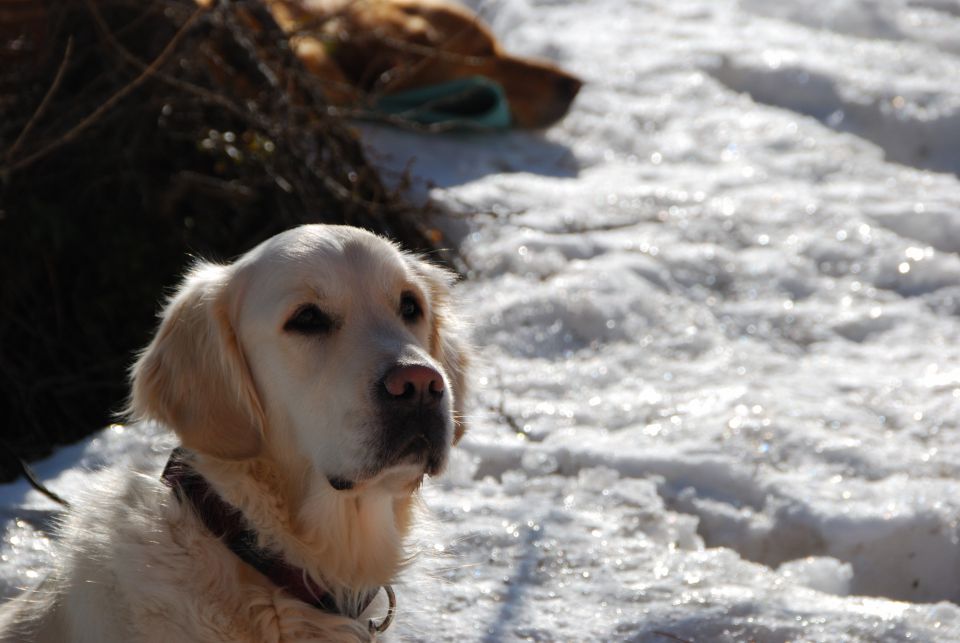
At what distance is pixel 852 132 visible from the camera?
24.3ft

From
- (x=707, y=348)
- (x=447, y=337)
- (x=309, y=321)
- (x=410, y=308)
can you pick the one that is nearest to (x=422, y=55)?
(x=707, y=348)

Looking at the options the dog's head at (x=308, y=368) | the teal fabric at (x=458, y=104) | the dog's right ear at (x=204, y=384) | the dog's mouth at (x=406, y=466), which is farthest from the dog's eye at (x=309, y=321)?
the teal fabric at (x=458, y=104)

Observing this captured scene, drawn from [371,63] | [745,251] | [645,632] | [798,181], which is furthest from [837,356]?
[371,63]

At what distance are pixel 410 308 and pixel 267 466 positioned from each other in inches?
21.0

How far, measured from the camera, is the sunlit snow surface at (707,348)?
140 inches

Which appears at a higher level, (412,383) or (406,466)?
(412,383)

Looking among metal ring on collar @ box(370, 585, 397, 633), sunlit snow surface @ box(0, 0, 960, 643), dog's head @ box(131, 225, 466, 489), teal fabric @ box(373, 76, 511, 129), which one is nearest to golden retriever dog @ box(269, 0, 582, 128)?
teal fabric @ box(373, 76, 511, 129)

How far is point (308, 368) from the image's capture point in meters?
2.68

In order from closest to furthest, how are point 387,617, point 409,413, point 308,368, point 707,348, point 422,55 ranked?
point 409,413 → point 308,368 → point 387,617 → point 707,348 → point 422,55

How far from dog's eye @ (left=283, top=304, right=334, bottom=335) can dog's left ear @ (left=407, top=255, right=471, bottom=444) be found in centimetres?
45

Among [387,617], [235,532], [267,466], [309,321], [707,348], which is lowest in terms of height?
[707,348]

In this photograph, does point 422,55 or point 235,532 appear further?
point 422,55

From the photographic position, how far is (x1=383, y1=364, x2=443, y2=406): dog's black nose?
2557mm

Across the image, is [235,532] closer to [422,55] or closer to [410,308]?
[410,308]
